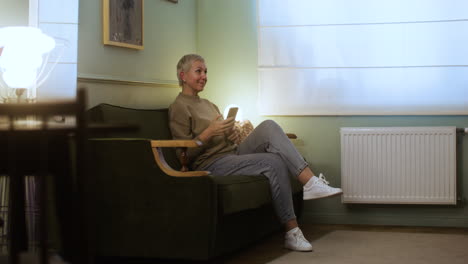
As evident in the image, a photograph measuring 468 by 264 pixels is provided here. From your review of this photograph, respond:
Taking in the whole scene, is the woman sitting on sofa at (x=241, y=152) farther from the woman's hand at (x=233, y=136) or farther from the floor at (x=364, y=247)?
the floor at (x=364, y=247)

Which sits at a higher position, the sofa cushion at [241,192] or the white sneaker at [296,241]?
the sofa cushion at [241,192]

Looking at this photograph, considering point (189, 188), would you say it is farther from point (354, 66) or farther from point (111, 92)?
point (354, 66)

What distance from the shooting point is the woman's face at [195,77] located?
4090 millimetres

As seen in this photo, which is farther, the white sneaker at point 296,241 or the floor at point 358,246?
the white sneaker at point 296,241

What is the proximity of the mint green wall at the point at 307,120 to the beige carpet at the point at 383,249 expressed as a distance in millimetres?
335

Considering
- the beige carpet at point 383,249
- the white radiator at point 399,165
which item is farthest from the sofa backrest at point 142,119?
the white radiator at point 399,165

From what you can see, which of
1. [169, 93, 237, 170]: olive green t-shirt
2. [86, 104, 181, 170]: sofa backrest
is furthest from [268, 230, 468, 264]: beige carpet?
[86, 104, 181, 170]: sofa backrest

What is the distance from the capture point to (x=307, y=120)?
16.0 feet

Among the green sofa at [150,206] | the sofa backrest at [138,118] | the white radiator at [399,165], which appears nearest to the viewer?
the green sofa at [150,206]

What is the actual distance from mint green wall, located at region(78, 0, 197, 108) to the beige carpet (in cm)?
137

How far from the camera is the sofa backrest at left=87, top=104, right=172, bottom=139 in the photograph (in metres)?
3.55

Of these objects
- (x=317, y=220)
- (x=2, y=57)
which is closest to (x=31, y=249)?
(x=2, y=57)

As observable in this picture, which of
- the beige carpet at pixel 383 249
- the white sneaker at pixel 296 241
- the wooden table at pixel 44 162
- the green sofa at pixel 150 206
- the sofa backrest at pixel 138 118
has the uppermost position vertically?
the sofa backrest at pixel 138 118

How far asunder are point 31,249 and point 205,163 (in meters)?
1.07
